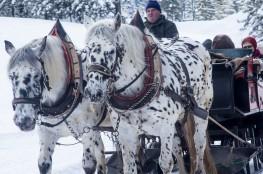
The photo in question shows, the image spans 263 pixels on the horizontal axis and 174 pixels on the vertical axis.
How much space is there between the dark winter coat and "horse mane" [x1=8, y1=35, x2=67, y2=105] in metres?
2.16

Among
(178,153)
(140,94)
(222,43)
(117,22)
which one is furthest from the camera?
(222,43)

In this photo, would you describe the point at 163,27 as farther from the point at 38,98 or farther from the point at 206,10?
the point at 206,10

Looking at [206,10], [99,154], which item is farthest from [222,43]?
[206,10]

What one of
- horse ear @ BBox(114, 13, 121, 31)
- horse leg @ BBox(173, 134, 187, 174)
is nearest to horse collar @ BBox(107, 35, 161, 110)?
horse ear @ BBox(114, 13, 121, 31)

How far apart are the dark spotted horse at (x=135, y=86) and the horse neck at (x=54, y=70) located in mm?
341

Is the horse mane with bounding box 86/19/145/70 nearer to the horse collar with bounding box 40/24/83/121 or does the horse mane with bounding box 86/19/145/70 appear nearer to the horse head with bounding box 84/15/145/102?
the horse head with bounding box 84/15/145/102

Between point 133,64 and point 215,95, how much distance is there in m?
2.45

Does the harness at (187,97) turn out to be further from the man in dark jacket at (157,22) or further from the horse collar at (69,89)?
the man in dark jacket at (157,22)

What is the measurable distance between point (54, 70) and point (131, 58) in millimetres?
757

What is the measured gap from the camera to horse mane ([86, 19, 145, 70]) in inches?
173

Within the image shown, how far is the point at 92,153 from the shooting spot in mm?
5203

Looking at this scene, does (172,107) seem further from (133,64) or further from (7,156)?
(7,156)

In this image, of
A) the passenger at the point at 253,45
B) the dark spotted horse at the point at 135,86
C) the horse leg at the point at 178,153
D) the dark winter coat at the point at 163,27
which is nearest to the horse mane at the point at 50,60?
the dark spotted horse at the point at 135,86

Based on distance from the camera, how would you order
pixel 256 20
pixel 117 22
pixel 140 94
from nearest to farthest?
pixel 117 22, pixel 140 94, pixel 256 20
